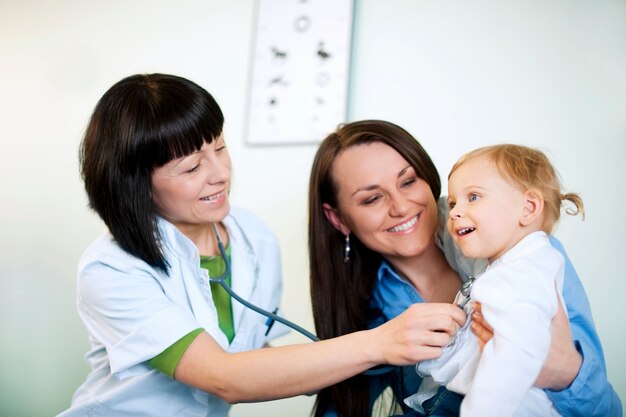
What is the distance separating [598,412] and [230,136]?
1.77 meters

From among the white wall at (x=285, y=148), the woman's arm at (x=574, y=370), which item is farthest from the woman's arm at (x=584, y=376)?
the white wall at (x=285, y=148)

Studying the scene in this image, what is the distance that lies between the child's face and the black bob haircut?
0.60 metres

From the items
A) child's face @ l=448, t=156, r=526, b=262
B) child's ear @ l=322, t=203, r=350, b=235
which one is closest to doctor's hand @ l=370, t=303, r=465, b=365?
child's face @ l=448, t=156, r=526, b=262

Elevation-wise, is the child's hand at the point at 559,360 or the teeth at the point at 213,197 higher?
the teeth at the point at 213,197

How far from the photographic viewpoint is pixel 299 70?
2.30 m

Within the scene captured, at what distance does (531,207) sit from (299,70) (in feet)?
4.64

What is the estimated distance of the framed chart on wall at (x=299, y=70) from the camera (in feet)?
7.27

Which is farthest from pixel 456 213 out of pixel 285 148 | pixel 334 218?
pixel 285 148

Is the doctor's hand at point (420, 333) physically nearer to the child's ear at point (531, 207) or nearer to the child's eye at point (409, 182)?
the child's ear at point (531, 207)

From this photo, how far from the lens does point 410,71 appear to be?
6.93 feet

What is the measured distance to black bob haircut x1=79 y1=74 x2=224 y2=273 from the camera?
4.18 feet

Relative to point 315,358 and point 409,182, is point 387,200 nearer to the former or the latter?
point 409,182

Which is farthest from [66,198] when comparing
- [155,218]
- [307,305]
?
[155,218]

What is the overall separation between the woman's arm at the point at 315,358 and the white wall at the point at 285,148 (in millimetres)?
1044
